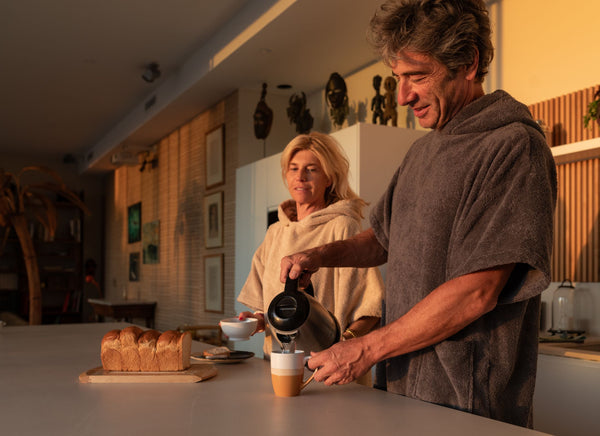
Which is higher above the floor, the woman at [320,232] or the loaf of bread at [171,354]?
the woman at [320,232]

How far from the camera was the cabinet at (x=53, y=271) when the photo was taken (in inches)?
375

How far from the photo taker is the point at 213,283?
5.93 meters

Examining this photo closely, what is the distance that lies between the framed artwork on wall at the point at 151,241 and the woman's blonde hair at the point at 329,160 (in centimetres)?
566

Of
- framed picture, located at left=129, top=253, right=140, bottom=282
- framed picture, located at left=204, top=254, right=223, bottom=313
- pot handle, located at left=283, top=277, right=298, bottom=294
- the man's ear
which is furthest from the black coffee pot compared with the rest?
framed picture, located at left=129, top=253, right=140, bottom=282

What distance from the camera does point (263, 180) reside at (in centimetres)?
430

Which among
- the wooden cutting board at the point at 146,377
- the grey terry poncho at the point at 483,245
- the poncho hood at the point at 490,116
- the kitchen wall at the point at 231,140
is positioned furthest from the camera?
the kitchen wall at the point at 231,140

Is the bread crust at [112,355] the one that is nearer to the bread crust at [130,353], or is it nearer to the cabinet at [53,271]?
the bread crust at [130,353]

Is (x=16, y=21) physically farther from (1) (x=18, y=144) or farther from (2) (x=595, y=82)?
(1) (x=18, y=144)

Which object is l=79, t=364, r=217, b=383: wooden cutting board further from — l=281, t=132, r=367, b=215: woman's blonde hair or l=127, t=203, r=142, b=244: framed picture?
l=127, t=203, r=142, b=244: framed picture

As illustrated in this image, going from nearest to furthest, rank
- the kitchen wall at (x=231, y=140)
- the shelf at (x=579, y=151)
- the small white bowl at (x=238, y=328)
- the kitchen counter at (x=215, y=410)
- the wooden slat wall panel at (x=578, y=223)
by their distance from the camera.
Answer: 1. the kitchen counter at (x=215, y=410)
2. the small white bowl at (x=238, y=328)
3. the shelf at (x=579, y=151)
4. the wooden slat wall panel at (x=578, y=223)
5. the kitchen wall at (x=231, y=140)

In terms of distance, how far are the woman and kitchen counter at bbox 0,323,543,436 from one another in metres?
0.65

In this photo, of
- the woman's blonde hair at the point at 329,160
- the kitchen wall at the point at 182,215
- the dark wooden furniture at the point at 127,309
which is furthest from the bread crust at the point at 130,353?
the dark wooden furniture at the point at 127,309

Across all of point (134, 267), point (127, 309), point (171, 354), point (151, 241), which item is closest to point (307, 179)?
point (171, 354)

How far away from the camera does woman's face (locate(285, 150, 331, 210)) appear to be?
2.38 m
